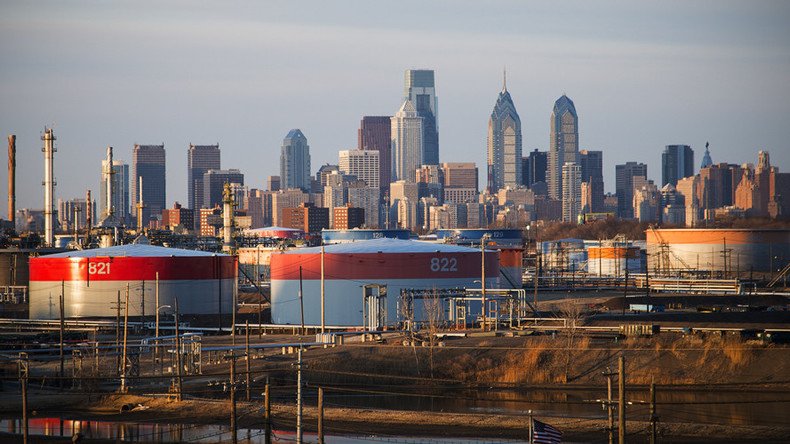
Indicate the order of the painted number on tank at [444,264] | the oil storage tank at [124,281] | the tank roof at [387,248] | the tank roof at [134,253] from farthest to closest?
the tank roof at [134,253], the oil storage tank at [124,281], the tank roof at [387,248], the painted number on tank at [444,264]

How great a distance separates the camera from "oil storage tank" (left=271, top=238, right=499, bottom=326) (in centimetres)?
6762

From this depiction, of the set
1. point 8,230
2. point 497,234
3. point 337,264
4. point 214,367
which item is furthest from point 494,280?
point 497,234

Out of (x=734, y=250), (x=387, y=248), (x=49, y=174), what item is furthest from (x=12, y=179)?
(x=734, y=250)

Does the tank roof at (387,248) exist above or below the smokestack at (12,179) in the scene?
below

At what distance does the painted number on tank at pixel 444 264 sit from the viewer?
68.7 metres

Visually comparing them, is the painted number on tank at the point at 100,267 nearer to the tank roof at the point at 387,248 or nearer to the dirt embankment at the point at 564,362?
the tank roof at the point at 387,248

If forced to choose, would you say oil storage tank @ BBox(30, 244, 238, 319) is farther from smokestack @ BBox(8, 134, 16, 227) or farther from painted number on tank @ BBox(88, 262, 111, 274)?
smokestack @ BBox(8, 134, 16, 227)

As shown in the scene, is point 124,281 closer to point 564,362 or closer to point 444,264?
point 444,264

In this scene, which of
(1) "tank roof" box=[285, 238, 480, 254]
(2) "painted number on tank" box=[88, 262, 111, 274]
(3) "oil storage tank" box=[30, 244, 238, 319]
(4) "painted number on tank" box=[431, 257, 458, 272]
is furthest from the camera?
(3) "oil storage tank" box=[30, 244, 238, 319]

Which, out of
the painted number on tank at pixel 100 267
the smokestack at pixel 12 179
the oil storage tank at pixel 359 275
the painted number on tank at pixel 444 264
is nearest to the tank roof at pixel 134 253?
the painted number on tank at pixel 100 267

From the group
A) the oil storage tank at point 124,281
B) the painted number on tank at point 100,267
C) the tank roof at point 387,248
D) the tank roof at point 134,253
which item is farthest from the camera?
the tank roof at point 134,253

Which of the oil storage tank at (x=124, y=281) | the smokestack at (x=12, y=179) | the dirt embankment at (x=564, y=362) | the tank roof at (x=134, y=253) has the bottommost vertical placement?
the dirt embankment at (x=564, y=362)

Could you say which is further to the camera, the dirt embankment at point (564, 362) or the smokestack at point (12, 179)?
the smokestack at point (12, 179)

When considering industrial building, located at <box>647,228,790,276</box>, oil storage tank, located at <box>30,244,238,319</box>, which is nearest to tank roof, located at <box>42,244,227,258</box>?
oil storage tank, located at <box>30,244,238,319</box>
